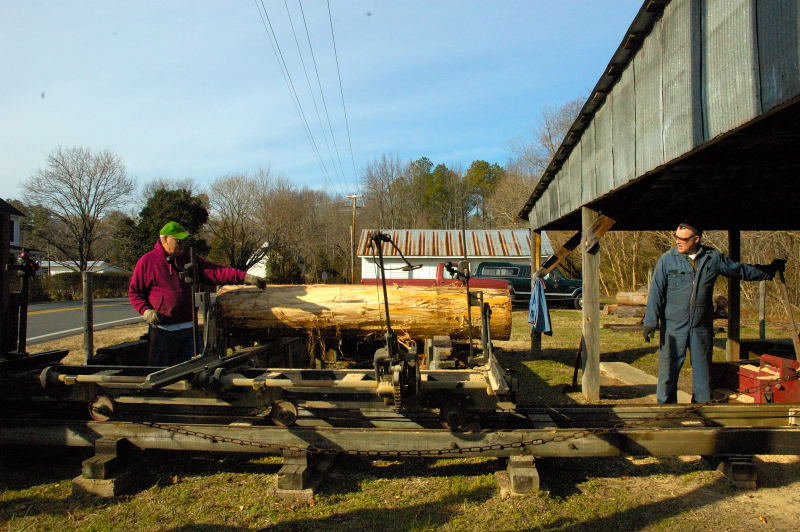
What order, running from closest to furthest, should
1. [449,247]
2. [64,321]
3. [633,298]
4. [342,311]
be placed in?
[342,311] < [64,321] < [633,298] < [449,247]

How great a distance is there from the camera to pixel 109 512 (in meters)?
3.59

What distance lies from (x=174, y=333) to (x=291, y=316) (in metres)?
1.60

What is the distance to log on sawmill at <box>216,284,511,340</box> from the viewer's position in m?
6.53

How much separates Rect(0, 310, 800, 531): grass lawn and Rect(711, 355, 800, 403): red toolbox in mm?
946

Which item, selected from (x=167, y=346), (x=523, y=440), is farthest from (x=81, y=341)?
(x=523, y=440)

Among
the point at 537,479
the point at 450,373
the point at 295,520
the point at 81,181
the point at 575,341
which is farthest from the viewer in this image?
the point at 81,181

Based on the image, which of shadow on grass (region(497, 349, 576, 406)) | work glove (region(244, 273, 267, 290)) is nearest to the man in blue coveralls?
shadow on grass (region(497, 349, 576, 406))

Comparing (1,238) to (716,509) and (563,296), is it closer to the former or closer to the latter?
(716,509)

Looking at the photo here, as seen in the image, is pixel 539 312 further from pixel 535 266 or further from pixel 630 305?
pixel 630 305

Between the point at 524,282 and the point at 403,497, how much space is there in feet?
58.3

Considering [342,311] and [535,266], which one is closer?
[342,311]

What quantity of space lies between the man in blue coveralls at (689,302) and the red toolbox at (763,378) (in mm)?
527

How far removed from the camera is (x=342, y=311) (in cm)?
654

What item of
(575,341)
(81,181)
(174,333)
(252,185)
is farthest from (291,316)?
(252,185)
